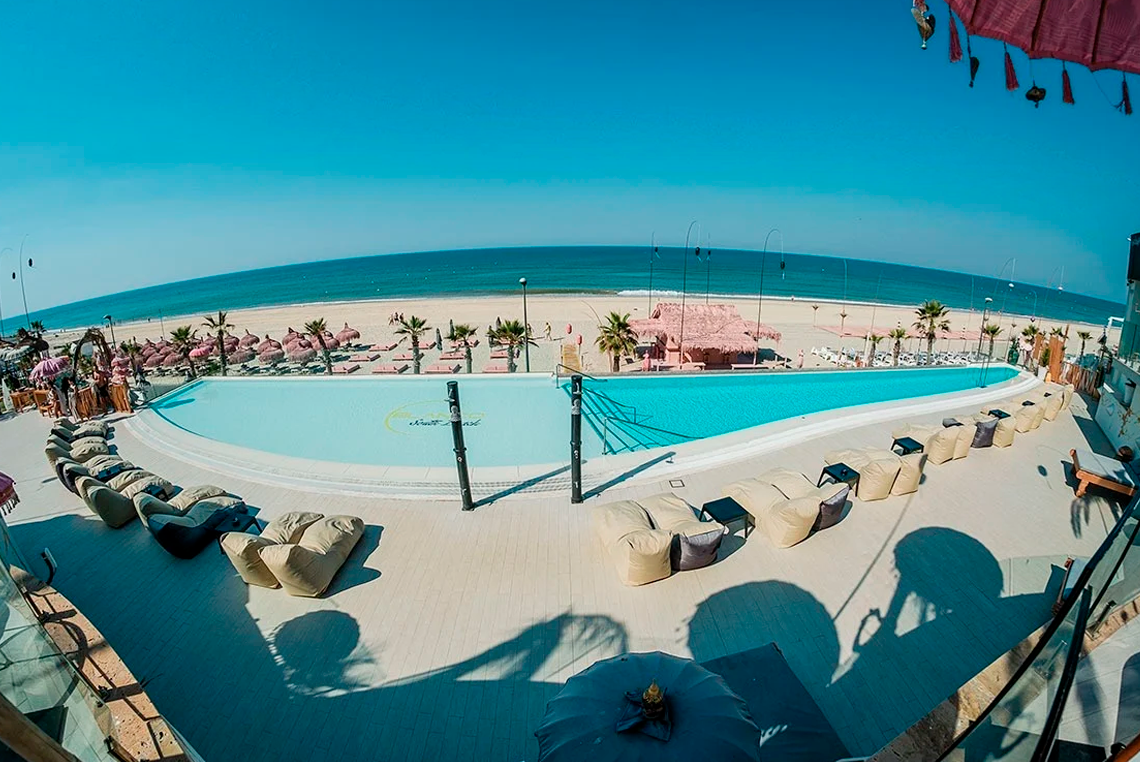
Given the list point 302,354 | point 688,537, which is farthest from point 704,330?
point 302,354

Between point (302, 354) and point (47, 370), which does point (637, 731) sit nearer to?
point (47, 370)

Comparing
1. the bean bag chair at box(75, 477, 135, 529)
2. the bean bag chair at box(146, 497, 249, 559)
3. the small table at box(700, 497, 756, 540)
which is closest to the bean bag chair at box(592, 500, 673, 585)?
the small table at box(700, 497, 756, 540)

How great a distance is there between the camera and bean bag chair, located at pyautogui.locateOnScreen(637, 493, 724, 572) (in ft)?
21.1

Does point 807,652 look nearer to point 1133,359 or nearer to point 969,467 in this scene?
point 969,467

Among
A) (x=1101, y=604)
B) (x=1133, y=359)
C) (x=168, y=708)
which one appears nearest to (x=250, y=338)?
(x=168, y=708)

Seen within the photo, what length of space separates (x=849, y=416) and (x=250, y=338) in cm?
3526

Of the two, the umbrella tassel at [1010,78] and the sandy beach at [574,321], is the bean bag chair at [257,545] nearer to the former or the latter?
the umbrella tassel at [1010,78]

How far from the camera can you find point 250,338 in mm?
32875

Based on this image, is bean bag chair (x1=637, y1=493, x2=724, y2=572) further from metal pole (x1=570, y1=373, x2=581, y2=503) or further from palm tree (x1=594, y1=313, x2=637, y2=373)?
palm tree (x1=594, y1=313, x2=637, y2=373)

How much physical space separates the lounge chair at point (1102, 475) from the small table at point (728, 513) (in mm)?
6575

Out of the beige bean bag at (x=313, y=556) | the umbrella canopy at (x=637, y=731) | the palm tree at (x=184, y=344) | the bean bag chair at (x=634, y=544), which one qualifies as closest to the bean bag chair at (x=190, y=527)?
the beige bean bag at (x=313, y=556)

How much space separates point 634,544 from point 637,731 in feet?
10.2

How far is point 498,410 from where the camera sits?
1530cm

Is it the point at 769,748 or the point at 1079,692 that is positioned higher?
the point at 1079,692
